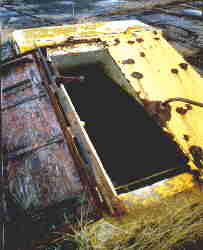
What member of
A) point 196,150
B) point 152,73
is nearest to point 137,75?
point 152,73

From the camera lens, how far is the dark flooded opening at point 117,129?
7.83 ft

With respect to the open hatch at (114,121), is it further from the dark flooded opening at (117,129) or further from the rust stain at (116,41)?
the rust stain at (116,41)

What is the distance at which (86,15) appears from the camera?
20.7 ft

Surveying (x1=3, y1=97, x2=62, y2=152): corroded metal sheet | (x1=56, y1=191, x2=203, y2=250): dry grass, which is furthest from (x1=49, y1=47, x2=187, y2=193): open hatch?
(x1=56, y1=191, x2=203, y2=250): dry grass

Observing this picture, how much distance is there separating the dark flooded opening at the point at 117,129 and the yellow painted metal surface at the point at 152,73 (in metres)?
0.36

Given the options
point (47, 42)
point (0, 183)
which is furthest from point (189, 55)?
point (0, 183)

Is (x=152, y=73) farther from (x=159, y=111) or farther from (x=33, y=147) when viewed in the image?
(x=33, y=147)

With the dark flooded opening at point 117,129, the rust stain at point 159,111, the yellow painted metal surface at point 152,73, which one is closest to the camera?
the yellow painted metal surface at point 152,73

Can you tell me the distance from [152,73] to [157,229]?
127 cm

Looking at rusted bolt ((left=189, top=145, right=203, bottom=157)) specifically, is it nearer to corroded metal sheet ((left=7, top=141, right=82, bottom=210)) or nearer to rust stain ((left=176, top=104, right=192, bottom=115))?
rust stain ((left=176, top=104, right=192, bottom=115))

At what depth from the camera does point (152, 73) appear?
198cm

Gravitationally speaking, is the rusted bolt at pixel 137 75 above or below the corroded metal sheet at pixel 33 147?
above

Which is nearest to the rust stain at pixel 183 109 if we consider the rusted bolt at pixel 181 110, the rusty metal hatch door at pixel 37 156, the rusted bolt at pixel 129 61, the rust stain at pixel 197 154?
the rusted bolt at pixel 181 110

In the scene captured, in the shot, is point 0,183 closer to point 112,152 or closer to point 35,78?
point 35,78
